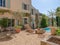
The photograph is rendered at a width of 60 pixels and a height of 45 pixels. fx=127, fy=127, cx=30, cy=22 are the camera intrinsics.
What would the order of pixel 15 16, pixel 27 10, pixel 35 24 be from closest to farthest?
pixel 15 16
pixel 27 10
pixel 35 24

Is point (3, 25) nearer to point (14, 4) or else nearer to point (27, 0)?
point (14, 4)

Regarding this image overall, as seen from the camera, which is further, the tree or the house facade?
the tree

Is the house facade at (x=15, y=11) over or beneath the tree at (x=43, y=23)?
over

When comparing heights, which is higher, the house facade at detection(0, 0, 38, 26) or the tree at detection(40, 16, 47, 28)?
the house facade at detection(0, 0, 38, 26)

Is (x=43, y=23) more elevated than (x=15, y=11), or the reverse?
(x=15, y=11)

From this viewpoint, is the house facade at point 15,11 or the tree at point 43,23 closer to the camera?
the house facade at point 15,11

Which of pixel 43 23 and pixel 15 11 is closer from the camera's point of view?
pixel 15 11

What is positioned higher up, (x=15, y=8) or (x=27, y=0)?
(x=27, y=0)

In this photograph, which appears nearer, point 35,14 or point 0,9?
point 0,9

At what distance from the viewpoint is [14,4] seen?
32156 millimetres

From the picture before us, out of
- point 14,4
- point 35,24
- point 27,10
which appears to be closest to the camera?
point 14,4

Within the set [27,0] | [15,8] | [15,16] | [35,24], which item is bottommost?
[35,24]

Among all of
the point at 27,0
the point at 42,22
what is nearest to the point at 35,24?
the point at 42,22

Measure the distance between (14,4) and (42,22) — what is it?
1356 cm
